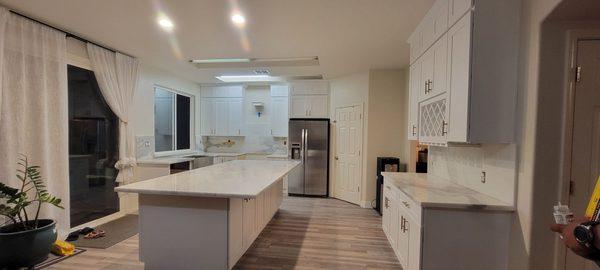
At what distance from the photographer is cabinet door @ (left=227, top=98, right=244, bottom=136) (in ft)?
19.4

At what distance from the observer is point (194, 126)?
6016mm

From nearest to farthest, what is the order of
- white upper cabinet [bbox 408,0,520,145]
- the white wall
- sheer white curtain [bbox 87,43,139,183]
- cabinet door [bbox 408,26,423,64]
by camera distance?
white upper cabinet [bbox 408,0,520,145]
cabinet door [bbox 408,26,423,64]
sheer white curtain [bbox 87,43,139,183]
the white wall

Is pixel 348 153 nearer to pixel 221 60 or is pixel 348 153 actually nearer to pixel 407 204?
pixel 407 204

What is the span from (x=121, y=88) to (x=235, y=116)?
8.08ft

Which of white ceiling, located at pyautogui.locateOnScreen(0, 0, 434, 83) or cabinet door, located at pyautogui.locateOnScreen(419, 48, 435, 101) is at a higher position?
white ceiling, located at pyautogui.locateOnScreen(0, 0, 434, 83)

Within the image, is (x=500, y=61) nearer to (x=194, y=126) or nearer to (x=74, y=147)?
(x=74, y=147)

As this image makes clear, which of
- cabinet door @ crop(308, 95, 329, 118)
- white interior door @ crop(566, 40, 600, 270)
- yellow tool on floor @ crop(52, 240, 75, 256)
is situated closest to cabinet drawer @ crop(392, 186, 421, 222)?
white interior door @ crop(566, 40, 600, 270)

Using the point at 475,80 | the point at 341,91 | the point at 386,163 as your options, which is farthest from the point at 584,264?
the point at 341,91

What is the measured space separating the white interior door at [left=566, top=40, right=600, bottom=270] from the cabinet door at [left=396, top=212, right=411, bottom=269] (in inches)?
38.9

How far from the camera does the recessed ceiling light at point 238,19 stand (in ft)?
8.40

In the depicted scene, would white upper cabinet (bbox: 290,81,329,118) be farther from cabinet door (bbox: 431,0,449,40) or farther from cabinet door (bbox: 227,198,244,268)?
cabinet door (bbox: 227,198,244,268)

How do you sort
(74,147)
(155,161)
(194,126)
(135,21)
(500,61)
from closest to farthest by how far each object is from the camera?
(500,61) → (135,21) → (74,147) → (155,161) → (194,126)

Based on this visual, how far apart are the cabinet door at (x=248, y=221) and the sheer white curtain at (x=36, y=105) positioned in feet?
7.75

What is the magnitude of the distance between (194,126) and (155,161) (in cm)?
198
